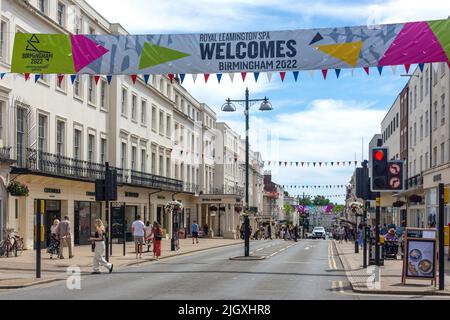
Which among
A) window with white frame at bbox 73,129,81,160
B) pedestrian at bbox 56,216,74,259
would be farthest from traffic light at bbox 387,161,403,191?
window with white frame at bbox 73,129,81,160

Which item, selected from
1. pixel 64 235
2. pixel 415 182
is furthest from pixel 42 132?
pixel 415 182

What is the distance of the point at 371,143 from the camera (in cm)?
8475

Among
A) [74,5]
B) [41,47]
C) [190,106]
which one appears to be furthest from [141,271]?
[190,106]

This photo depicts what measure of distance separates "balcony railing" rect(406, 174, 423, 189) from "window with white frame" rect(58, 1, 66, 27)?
2423 cm

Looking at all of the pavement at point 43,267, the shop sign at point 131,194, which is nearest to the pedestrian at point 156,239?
the pavement at point 43,267

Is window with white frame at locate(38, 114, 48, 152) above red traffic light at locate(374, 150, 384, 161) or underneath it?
above

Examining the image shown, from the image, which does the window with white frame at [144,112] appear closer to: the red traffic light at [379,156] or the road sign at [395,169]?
the red traffic light at [379,156]

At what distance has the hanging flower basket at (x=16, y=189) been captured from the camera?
27016 mm

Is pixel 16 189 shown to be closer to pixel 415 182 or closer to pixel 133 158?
pixel 133 158

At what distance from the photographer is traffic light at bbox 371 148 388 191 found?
1753 cm

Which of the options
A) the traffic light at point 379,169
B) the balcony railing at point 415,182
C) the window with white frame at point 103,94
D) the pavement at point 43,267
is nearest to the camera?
the pavement at point 43,267

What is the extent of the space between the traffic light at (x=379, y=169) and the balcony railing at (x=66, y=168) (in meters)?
16.7

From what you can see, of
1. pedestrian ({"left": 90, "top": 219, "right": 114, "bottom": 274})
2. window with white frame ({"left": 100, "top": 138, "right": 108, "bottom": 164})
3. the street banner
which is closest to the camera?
the street banner

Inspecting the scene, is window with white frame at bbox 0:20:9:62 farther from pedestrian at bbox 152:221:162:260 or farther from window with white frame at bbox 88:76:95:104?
window with white frame at bbox 88:76:95:104
